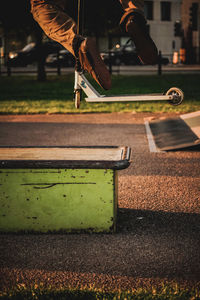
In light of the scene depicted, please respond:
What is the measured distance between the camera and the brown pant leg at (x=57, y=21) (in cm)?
412

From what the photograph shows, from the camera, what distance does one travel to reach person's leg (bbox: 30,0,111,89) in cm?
410

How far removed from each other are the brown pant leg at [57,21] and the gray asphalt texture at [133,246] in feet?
5.54

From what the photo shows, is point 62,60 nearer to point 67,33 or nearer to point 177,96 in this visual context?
point 177,96

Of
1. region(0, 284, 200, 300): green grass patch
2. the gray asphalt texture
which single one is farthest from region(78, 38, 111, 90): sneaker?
region(0, 284, 200, 300): green grass patch

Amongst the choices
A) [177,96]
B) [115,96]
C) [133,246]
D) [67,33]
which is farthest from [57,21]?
[133,246]

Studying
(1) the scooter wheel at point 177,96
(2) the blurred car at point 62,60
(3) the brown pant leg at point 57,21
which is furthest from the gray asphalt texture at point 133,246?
(2) the blurred car at point 62,60

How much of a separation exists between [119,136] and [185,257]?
4.94 meters

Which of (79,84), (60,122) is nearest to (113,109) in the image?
(60,122)

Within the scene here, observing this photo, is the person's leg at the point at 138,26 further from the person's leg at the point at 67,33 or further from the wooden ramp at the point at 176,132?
the wooden ramp at the point at 176,132

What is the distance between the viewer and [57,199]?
3320 millimetres

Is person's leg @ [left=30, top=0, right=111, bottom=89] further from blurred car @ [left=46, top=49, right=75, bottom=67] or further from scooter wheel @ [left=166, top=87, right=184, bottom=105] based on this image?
blurred car @ [left=46, top=49, right=75, bottom=67]

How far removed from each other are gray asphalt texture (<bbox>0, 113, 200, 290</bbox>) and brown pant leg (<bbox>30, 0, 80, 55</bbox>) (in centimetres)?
169

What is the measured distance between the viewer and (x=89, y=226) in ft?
11.1

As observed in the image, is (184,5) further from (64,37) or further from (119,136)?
(64,37)
